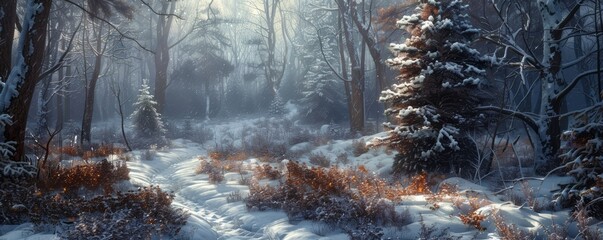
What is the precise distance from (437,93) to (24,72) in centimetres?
847

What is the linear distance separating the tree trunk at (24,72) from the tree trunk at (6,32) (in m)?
0.23

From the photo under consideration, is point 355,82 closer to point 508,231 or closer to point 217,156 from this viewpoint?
point 217,156

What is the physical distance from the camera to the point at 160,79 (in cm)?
2597

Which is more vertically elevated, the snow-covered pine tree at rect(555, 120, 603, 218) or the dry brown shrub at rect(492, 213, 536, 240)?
the snow-covered pine tree at rect(555, 120, 603, 218)

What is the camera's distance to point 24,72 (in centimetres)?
793

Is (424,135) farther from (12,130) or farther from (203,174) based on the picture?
(12,130)

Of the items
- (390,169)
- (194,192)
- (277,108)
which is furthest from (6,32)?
(277,108)

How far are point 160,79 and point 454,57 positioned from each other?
19.9 metres

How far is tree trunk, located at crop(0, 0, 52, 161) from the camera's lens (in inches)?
305

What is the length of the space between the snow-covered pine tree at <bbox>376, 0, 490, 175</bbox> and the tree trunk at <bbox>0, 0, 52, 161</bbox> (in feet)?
24.0

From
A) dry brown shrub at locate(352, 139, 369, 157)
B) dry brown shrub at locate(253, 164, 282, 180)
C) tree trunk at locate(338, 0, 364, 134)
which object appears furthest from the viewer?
tree trunk at locate(338, 0, 364, 134)

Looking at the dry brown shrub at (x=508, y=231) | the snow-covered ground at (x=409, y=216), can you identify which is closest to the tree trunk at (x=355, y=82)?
the snow-covered ground at (x=409, y=216)

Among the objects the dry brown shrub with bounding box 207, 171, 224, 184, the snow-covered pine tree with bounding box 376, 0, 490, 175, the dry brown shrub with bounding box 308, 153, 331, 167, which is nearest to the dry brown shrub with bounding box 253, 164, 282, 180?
the dry brown shrub with bounding box 207, 171, 224, 184

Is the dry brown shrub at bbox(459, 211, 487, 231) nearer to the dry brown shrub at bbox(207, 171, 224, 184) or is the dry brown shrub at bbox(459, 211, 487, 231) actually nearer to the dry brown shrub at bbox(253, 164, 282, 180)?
the dry brown shrub at bbox(253, 164, 282, 180)
